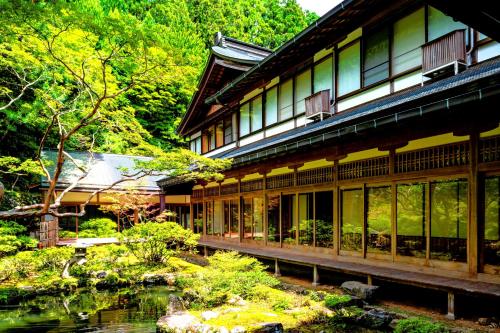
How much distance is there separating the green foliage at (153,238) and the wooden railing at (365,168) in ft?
22.4

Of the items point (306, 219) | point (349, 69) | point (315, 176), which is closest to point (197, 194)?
point (306, 219)

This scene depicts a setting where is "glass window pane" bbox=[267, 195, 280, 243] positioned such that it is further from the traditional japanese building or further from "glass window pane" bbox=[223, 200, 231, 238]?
"glass window pane" bbox=[223, 200, 231, 238]

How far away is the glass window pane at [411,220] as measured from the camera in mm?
7969

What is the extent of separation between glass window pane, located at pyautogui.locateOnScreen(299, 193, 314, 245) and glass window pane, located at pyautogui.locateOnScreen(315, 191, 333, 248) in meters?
0.31

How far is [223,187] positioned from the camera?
16625 millimetres

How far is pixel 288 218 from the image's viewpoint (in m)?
12.1

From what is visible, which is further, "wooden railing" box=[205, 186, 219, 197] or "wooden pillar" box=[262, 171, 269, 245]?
"wooden railing" box=[205, 186, 219, 197]

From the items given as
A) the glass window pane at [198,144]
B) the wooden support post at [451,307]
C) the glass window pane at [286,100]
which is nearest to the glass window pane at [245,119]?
the glass window pane at [286,100]

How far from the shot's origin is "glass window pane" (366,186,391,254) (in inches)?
343

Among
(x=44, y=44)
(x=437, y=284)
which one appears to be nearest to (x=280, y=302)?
(x=437, y=284)

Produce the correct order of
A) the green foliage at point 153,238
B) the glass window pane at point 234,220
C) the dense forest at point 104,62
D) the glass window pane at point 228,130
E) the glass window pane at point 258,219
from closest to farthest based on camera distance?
the dense forest at point 104,62
the green foliage at point 153,238
the glass window pane at point 258,219
the glass window pane at point 234,220
the glass window pane at point 228,130

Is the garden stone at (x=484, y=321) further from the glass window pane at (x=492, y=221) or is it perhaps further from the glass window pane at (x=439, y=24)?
the glass window pane at (x=439, y=24)

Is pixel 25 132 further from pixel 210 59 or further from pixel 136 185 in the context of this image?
pixel 210 59

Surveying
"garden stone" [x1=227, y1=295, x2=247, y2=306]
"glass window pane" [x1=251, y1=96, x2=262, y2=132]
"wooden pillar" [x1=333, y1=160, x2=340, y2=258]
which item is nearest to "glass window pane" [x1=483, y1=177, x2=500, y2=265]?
"wooden pillar" [x1=333, y1=160, x2=340, y2=258]
